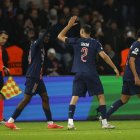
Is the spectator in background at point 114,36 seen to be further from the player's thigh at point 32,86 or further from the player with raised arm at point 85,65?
the player with raised arm at point 85,65

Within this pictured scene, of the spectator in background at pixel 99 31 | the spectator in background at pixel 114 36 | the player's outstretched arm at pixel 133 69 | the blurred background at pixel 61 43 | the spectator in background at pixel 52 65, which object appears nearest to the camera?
the player's outstretched arm at pixel 133 69

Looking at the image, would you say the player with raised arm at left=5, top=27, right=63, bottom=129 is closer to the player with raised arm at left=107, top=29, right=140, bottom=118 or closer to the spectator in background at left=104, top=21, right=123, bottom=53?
the player with raised arm at left=107, top=29, right=140, bottom=118

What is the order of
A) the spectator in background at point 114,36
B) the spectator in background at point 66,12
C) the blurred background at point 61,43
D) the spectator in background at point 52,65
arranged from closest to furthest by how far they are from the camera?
the blurred background at point 61,43 → the spectator in background at point 52,65 → the spectator in background at point 114,36 → the spectator in background at point 66,12

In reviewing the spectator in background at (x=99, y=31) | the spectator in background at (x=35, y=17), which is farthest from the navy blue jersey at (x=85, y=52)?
the spectator in background at (x=35, y=17)

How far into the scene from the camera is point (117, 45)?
19.1m

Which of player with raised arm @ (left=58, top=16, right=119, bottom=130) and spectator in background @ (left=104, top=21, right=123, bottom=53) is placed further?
spectator in background @ (left=104, top=21, right=123, bottom=53)

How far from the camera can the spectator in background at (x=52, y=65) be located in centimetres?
1716

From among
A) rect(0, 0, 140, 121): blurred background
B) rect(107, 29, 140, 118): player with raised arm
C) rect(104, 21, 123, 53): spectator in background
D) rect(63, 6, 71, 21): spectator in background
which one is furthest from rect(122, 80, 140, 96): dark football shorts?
rect(63, 6, 71, 21): spectator in background

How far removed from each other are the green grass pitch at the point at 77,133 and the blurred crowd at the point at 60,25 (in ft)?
10.7

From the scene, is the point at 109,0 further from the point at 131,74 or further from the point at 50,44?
the point at 131,74

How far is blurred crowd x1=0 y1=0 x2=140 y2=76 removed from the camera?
17.7 metres

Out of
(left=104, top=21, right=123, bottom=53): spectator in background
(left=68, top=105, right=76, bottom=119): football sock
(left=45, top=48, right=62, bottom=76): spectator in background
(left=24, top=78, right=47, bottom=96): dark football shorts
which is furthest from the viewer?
(left=104, top=21, right=123, bottom=53): spectator in background

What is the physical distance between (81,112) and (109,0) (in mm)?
5938

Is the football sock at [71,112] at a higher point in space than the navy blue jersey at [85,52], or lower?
lower
